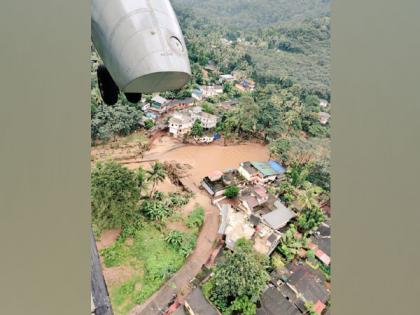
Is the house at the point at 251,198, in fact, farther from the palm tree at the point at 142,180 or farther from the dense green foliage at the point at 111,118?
the dense green foliage at the point at 111,118

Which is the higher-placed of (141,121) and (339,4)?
(339,4)

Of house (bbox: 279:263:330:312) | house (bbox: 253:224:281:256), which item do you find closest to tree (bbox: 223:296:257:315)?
house (bbox: 279:263:330:312)

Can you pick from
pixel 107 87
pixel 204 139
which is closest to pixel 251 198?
pixel 204 139

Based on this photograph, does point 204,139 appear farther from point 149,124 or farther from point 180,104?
point 149,124

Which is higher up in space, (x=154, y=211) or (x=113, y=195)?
(x=113, y=195)

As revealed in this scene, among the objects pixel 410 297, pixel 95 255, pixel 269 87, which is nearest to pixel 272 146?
pixel 269 87

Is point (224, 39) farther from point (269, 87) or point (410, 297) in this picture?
point (410, 297)
